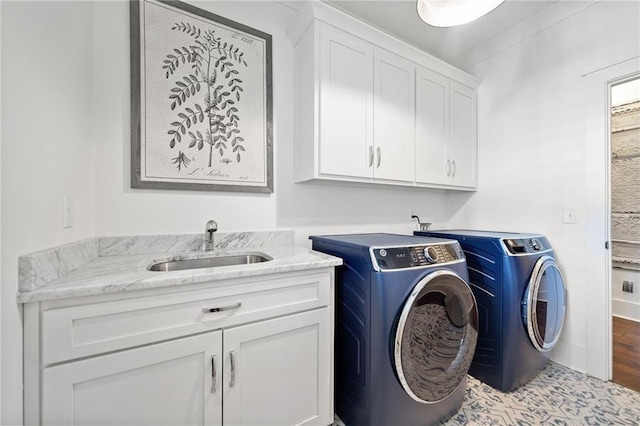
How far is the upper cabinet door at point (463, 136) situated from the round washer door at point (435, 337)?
1271 millimetres

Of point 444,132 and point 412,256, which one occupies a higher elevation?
point 444,132

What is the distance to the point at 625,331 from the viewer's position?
2.52 metres

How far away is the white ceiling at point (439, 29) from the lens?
1.98 meters

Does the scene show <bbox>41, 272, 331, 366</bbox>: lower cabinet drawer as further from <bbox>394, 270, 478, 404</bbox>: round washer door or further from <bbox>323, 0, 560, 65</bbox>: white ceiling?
<bbox>323, 0, 560, 65</bbox>: white ceiling

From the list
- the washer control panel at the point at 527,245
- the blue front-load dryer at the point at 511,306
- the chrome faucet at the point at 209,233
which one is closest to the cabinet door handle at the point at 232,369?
the chrome faucet at the point at 209,233

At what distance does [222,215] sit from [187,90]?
754 mm

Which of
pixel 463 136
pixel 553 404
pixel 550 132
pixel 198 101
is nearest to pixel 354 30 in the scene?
pixel 198 101

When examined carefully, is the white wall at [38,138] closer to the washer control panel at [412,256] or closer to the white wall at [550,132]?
the washer control panel at [412,256]

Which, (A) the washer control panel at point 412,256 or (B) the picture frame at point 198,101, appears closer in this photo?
(A) the washer control panel at point 412,256

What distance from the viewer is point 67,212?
110cm

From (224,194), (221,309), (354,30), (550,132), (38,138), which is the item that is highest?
(354,30)

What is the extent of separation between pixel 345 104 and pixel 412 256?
1050 millimetres

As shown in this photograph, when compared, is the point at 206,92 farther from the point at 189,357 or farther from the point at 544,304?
the point at 544,304

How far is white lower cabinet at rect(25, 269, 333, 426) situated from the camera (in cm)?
82
